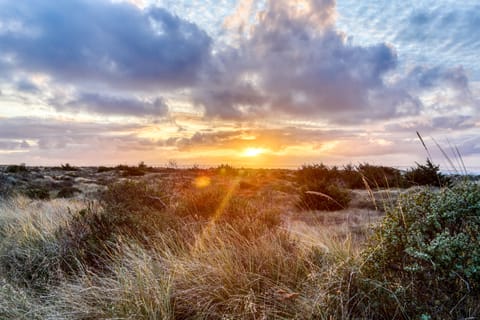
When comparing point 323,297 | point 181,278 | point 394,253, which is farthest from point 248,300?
Answer: point 394,253

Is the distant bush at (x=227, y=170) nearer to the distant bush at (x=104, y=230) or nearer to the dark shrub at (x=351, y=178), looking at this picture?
the dark shrub at (x=351, y=178)

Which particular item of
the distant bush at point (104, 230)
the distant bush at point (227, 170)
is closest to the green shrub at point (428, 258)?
the distant bush at point (104, 230)

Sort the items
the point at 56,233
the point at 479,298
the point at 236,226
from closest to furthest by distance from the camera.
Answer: the point at 479,298 → the point at 236,226 → the point at 56,233

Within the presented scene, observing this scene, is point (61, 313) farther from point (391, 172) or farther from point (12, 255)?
point (391, 172)

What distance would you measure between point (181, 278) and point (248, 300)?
3.31ft

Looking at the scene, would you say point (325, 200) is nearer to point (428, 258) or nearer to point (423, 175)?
point (423, 175)

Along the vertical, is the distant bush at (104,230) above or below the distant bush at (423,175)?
below

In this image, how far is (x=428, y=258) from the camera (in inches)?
105

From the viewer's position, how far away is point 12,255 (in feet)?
18.8

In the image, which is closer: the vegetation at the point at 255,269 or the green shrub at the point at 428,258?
the green shrub at the point at 428,258

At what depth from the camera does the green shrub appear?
2.63m

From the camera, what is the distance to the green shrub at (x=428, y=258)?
263cm

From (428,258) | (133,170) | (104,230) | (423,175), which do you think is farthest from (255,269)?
(133,170)

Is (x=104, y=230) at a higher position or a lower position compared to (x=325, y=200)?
lower
